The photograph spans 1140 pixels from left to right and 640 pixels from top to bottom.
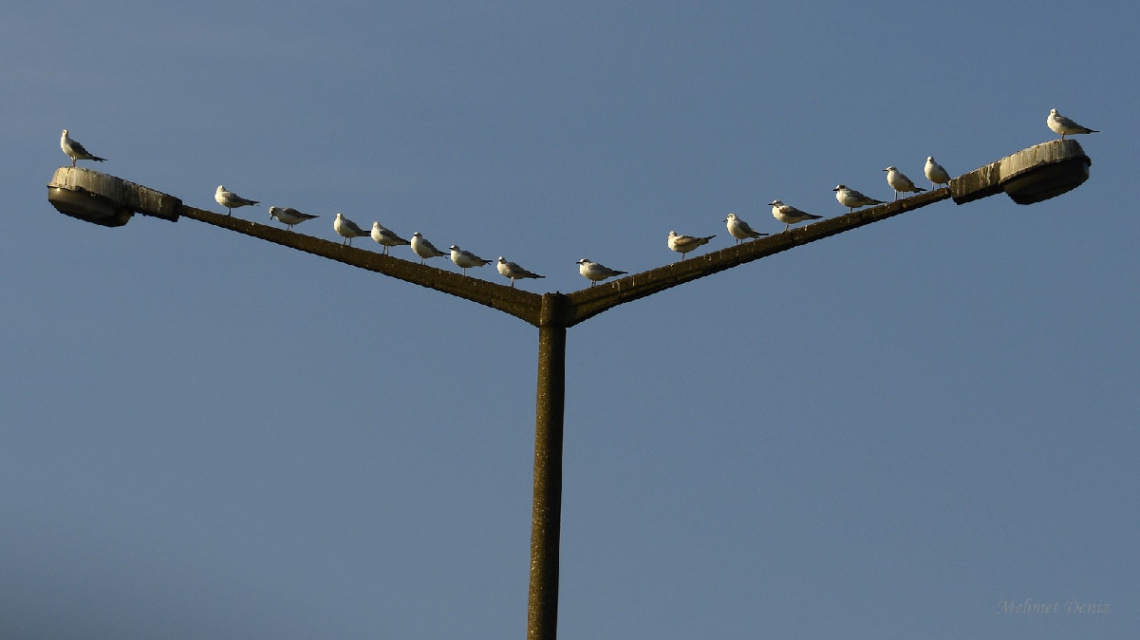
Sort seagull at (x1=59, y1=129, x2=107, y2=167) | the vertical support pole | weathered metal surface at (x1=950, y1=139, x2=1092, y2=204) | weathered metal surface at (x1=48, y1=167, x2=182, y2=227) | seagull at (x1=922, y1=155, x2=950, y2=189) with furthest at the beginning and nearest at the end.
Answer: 1. seagull at (x1=59, y1=129, x2=107, y2=167)
2. seagull at (x1=922, y1=155, x2=950, y2=189)
3. weathered metal surface at (x1=48, y1=167, x2=182, y2=227)
4. weathered metal surface at (x1=950, y1=139, x2=1092, y2=204)
5. the vertical support pole

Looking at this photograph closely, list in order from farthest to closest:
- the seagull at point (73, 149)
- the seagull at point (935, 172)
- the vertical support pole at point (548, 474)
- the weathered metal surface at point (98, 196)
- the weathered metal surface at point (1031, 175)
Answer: the seagull at point (73, 149) < the seagull at point (935, 172) < the weathered metal surface at point (98, 196) < the weathered metal surface at point (1031, 175) < the vertical support pole at point (548, 474)

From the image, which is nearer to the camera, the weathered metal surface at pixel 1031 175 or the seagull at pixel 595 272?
the weathered metal surface at pixel 1031 175

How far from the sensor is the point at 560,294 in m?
11.6

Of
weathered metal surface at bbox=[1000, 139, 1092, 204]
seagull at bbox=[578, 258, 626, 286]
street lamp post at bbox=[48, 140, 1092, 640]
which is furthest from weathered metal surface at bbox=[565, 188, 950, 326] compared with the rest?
seagull at bbox=[578, 258, 626, 286]

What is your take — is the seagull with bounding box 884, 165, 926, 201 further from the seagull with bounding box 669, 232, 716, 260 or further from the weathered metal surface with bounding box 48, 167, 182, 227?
the weathered metal surface with bounding box 48, 167, 182, 227

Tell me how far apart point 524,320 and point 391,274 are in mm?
1041

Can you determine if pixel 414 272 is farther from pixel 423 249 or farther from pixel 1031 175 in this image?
pixel 423 249

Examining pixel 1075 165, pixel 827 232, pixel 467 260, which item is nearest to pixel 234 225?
pixel 827 232

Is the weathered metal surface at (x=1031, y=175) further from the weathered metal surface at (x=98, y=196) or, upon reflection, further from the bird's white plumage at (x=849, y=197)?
the bird's white plumage at (x=849, y=197)

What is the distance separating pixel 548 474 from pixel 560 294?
132 centimetres

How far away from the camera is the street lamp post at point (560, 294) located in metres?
10.9

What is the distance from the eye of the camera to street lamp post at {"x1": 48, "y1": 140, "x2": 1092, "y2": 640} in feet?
35.8

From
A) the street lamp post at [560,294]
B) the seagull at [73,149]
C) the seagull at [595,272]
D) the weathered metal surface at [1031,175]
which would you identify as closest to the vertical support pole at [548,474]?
the street lamp post at [560,294]

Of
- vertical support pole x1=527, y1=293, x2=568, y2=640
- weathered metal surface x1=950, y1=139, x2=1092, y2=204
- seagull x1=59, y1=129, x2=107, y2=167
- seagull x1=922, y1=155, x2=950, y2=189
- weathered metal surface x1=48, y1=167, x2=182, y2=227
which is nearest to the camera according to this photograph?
vertical support pole x1=527, y1=293, x2=568, y2=640
